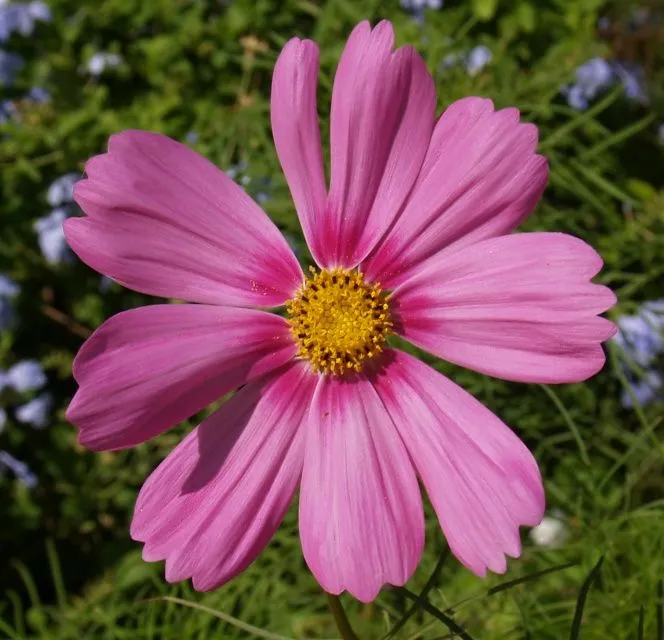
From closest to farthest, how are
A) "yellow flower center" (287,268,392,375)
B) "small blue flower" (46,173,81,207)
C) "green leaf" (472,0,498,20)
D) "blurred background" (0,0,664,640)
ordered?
"yellow flower center" (287,268,392,375) → "blurred background" (0,0,664,640) → "green leaf" (472,0,498,20) → "small blue flower" (46,173,81,207)

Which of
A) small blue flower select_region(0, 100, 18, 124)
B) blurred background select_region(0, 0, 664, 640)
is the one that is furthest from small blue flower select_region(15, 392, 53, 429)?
small blue flower select_region(0, 100, 18, 124)

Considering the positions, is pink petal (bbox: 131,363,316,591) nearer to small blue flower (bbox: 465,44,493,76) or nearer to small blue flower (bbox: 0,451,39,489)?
small blue flower (bbox: 465,44,493,76)

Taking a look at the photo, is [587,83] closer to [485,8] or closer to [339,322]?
[485,8]

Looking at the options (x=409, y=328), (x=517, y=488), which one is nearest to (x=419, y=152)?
(x=409, y=328)

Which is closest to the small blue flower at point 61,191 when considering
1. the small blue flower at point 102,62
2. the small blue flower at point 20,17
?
the small blue flower at point 102,62

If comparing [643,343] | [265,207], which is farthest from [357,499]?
[643,343]

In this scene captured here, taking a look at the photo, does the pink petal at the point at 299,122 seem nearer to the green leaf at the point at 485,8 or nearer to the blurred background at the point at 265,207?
the blurred background at the point at 265,207

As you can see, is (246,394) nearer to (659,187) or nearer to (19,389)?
(19,389)
